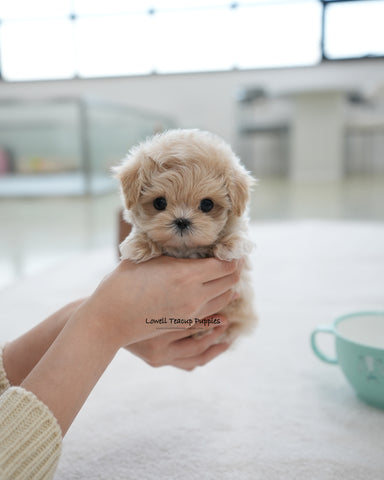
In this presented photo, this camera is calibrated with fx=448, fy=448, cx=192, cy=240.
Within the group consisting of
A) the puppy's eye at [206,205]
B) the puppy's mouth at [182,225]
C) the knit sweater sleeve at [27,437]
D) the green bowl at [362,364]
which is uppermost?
the puppy's eye at [206,205]

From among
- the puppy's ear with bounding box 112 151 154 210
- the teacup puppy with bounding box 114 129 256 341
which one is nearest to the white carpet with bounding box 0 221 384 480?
the teacup puppy with bounding box 114 129 256 341

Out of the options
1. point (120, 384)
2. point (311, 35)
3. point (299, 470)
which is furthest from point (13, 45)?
point (299, 470)

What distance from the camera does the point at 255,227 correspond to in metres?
3.09

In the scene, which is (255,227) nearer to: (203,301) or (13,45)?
(203,301)

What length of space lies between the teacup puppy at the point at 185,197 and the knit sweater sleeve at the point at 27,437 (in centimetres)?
30

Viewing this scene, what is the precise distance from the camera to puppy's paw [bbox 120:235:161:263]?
82 centimetres

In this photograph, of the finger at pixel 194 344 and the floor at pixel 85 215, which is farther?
the floor at pixel 85 215

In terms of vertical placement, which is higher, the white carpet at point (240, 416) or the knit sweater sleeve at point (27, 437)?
the knit sweater sleeve at point (27, 437)

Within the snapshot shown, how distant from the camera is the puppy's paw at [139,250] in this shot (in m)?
0.82

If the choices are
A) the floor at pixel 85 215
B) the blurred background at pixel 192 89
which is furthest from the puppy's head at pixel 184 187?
the blurred background at pixel 192 89

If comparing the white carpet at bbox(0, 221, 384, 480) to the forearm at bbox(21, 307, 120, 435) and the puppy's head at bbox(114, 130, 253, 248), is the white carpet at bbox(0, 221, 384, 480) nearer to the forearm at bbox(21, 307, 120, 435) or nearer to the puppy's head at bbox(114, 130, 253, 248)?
the forearm at bbox(21, 307, 120, 435)

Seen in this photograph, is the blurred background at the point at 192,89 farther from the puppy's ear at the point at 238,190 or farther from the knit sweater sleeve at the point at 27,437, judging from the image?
the knit sweater sleeve at the point at 27,437

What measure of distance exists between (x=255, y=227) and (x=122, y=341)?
7.93ft

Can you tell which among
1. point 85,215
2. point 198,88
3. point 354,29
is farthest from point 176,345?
point 198,88
